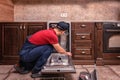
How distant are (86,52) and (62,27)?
1.25 m

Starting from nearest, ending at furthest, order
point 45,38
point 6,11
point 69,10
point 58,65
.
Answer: point 58,65 → point 45,38 → point 6,11 → point 69,10

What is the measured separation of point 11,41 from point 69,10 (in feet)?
5.03

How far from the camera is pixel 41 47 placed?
361 centimetres

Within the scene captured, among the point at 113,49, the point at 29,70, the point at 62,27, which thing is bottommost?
the point at 29,70

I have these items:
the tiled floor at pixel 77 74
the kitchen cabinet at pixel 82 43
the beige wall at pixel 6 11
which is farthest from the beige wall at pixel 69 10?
the tiled floor at pixel 77 74

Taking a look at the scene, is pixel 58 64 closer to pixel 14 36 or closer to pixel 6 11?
pixel 14 36

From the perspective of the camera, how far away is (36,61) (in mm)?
3682

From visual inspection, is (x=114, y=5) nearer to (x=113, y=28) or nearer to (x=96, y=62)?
(x=113, y=28)

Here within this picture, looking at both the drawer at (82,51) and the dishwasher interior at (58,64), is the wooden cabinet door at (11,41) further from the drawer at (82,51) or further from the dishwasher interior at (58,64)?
the drawer at (82,51)

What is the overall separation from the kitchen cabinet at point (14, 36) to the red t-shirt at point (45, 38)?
93 centimetres

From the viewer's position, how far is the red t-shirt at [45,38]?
3.47 meters

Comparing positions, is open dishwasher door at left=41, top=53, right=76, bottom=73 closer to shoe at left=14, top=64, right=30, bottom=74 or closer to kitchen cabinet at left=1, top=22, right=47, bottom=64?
shoe at left=14, top=64, right=30, bottom=74

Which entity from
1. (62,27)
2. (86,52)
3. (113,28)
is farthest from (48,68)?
(113,28)

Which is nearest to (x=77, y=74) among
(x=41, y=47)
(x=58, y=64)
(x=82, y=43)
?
(x=58, y=64)
